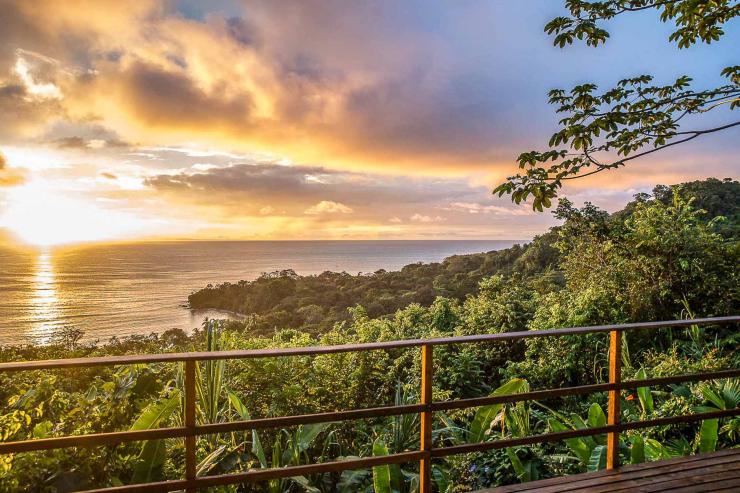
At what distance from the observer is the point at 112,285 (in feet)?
101

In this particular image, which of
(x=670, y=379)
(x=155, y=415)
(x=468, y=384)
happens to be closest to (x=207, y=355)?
(x=155, y=415)

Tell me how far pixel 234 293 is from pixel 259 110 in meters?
17.3

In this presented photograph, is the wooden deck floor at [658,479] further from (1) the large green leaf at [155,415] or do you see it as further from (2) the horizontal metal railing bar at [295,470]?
(1) the large green leaf at [155,415]

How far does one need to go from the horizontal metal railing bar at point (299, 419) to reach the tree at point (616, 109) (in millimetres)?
1912

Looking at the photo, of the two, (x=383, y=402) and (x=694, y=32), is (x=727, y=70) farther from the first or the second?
(x=383, y=402)

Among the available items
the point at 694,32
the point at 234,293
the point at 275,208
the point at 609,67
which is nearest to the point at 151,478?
the point at 694,32

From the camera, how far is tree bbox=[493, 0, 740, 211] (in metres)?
3.34

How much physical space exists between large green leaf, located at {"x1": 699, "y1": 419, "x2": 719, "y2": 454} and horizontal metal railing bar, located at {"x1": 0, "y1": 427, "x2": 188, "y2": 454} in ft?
9.45

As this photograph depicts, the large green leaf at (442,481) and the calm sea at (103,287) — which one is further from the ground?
the large green leaf at (442,481)

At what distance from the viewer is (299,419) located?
1.85 metres

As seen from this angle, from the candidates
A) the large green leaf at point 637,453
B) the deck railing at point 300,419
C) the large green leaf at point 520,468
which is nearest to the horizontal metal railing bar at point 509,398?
the deck railing at point 300,419

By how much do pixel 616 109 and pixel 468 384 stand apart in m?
3.65

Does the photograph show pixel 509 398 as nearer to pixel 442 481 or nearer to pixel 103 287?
pixel 442 481

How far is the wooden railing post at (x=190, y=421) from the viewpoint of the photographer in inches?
68.5
